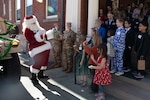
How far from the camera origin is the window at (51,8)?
32.9ft

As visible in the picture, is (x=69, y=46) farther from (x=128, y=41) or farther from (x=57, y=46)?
(x=128, y=41)

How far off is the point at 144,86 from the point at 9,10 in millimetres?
15003

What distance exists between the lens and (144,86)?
5.20 metres

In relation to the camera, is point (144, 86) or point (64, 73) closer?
point (144, 86)

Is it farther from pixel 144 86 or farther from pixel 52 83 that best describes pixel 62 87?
pixel 144 86

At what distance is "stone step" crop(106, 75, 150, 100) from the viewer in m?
5.04

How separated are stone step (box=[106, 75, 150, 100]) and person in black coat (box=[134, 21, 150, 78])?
0.30 metres

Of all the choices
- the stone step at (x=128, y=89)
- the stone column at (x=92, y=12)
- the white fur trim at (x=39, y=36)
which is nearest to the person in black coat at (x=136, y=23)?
the stone column at (x=92, y=12)

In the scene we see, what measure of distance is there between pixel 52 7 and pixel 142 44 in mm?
5755

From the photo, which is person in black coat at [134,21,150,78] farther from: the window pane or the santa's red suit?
the window pane

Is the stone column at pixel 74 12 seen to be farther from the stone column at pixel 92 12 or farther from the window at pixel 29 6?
the window at pixel 29 6

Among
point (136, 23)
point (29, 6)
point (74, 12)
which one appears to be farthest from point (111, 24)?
point (29, 6)

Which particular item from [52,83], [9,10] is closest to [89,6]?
[52,83]

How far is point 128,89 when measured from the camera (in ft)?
17.5
